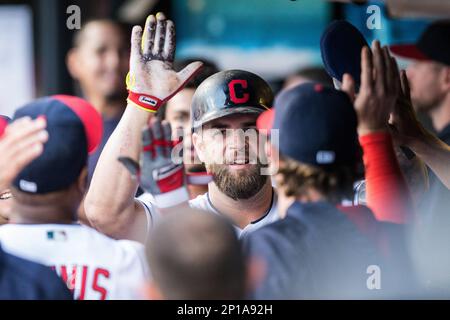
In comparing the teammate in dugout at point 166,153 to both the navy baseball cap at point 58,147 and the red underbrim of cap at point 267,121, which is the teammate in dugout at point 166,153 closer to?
the navy baseball cap at point 58,147

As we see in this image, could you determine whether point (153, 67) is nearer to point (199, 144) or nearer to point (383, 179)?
point (199, 144)

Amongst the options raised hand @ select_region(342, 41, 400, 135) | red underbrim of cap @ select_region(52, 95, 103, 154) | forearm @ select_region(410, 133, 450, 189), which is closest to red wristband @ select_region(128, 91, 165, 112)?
red underbrim of cap @ select_region(52, 95, 103, 154)

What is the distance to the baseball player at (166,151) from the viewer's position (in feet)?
6.48

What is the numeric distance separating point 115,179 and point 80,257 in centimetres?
27

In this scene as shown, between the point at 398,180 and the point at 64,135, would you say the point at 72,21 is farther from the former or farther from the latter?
the point at 398,180

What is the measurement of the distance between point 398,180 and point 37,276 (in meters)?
0.88

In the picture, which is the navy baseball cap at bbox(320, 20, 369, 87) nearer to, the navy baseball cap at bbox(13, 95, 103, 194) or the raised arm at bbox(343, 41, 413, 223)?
the raised arm at bbox(343, 41, 413, 223)

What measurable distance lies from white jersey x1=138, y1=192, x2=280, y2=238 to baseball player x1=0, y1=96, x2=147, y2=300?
296 millimetres


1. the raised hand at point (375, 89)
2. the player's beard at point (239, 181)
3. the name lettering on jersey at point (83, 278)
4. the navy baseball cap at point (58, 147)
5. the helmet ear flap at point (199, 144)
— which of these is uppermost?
the raised hand at point (375, 89)

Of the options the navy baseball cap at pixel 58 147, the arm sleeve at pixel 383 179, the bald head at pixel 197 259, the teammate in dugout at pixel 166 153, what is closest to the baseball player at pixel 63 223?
the navy baseball cap at pixel 58 147

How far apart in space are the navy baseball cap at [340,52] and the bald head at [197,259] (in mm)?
783

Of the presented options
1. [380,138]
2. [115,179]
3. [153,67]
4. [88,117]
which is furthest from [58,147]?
[380,138]

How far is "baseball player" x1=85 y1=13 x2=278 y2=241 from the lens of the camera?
6.48ft
